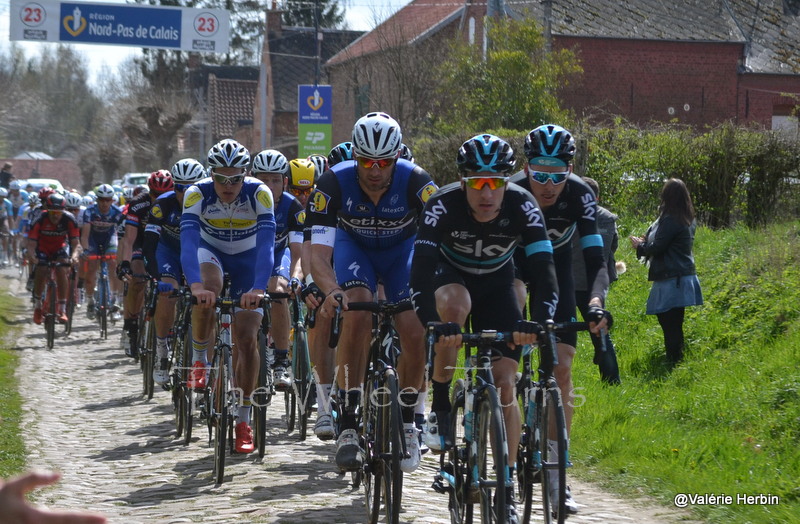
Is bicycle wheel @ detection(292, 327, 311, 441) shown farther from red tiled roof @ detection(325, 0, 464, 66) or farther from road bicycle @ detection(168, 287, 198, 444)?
red tiled roof @ detection(325, 0, 464, 66)

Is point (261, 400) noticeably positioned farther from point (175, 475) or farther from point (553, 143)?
point (553, 143)

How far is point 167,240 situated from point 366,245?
149 inches

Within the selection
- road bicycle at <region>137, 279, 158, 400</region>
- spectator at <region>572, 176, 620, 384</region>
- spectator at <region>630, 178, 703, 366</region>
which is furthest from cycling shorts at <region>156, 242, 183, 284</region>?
spectator at <region>630, 178, 703, 366</region>

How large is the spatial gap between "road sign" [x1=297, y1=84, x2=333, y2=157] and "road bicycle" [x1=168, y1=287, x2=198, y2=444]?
19.0 meters

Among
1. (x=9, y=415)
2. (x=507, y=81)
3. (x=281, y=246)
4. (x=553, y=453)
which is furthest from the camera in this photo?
(x=507, y=81)

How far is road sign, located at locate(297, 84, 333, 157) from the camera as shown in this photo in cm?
2875

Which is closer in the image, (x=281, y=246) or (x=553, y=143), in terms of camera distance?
(x=553, y=143)

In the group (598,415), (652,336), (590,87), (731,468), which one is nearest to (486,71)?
(590,87)

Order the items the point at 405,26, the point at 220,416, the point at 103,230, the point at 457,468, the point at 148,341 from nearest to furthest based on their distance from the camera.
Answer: the point at 457,468 < the point at 220,416 < the point at 148,341 < the point at 103,230 < the point at 405,26

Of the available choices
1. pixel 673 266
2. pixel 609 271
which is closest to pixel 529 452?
pixel 609 271

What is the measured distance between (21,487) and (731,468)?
5.92 m

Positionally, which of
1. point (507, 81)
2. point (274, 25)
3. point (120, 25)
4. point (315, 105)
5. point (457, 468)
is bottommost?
point (457, 468)

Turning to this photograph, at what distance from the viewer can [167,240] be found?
35.0ft

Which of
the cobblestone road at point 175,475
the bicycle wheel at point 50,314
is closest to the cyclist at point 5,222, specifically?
the bicycle wheel at point 50,314
